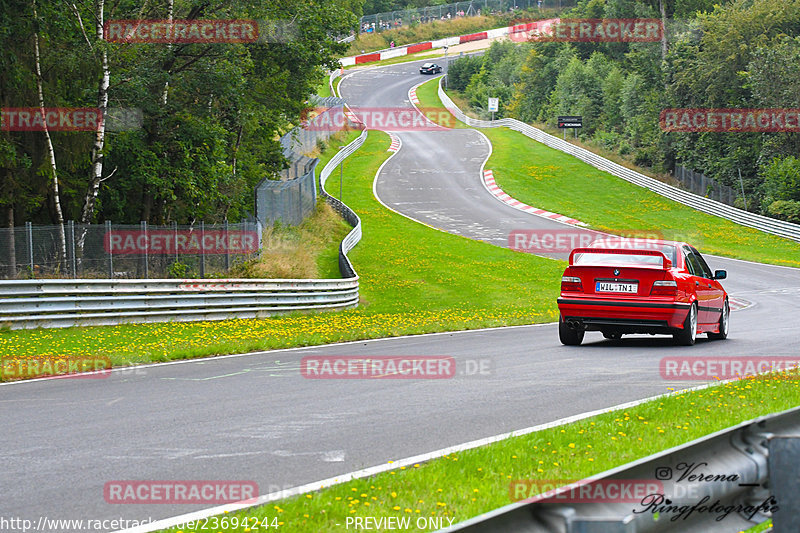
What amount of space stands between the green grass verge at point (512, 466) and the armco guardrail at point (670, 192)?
1586 inches

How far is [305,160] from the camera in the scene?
4759 centimetres

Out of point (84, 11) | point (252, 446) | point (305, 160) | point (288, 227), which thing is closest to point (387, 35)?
point (305, 160)

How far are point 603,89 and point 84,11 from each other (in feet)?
202

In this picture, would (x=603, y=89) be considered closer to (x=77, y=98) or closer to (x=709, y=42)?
(x=709, y=42)

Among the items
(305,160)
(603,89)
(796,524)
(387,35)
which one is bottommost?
(796,524)

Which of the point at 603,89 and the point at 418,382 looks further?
the point at 603,89

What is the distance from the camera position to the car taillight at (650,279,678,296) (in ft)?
44.1

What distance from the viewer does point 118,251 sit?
21.9m
